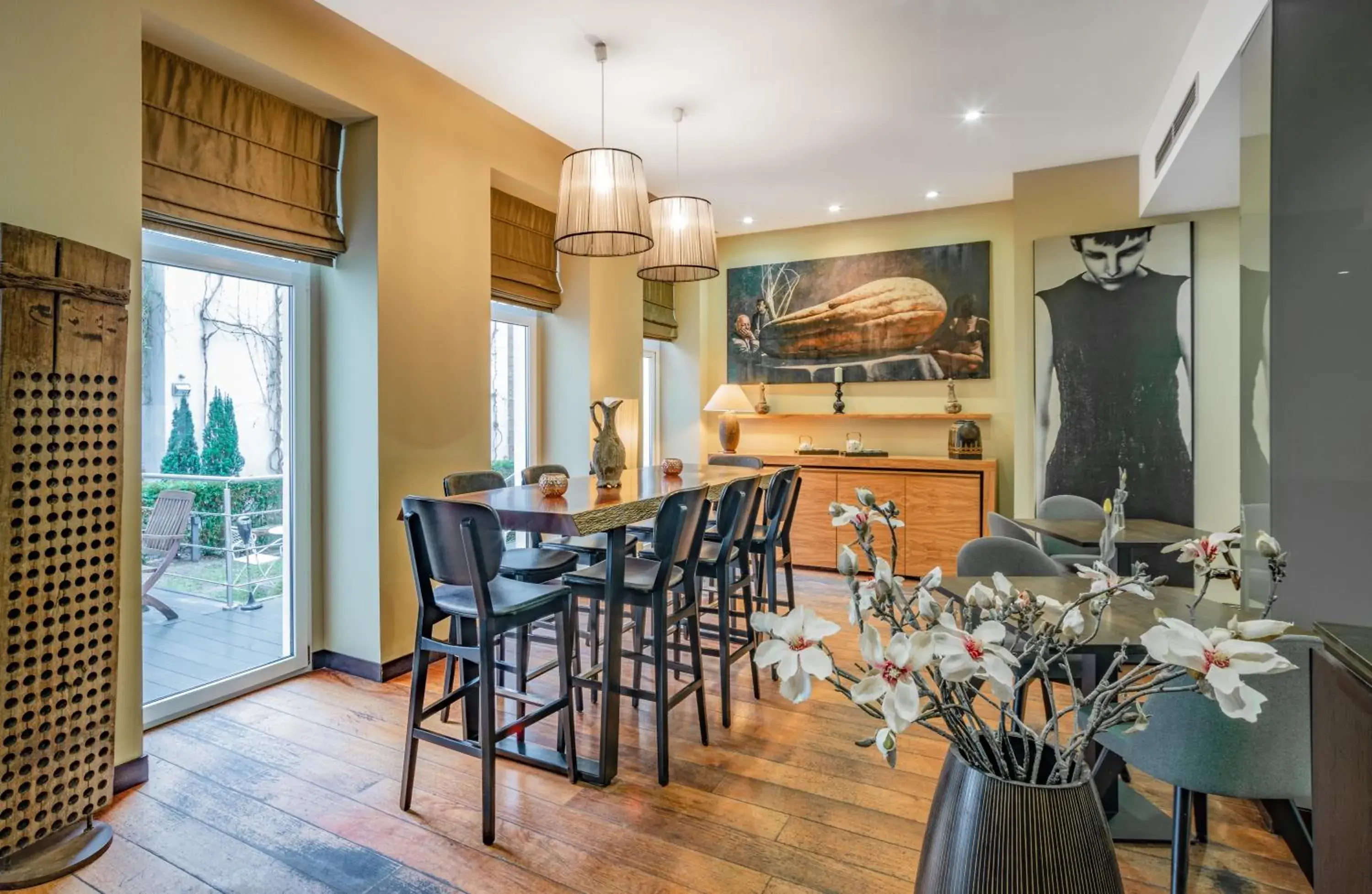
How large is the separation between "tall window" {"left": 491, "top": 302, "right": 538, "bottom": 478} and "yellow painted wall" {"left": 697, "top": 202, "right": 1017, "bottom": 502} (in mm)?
1969

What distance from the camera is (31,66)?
207 centimetres

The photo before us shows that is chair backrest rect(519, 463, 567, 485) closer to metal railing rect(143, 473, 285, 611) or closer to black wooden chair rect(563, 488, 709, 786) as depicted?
black wooden chair rect(563, 488, 709, 786)

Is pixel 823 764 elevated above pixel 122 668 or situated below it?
below

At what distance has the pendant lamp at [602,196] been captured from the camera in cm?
299

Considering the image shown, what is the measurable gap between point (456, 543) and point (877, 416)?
14.3 feet

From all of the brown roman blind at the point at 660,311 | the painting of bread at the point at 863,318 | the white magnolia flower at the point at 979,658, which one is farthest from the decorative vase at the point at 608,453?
the painting of bread at the point at 863,318

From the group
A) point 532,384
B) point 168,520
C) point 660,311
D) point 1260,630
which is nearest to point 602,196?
point 532,384

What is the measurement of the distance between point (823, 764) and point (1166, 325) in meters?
3.69

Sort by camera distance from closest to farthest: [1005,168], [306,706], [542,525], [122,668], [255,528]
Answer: [542,525], [122,668], [306,706], [255,528], [1005,168]

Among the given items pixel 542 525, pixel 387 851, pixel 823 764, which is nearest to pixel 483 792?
pixel 387 851

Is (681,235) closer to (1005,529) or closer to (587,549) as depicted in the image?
(587,549)

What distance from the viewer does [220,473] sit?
119 inches

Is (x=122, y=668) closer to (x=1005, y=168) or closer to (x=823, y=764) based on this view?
(x=823, y=764)

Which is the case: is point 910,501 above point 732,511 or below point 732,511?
below
